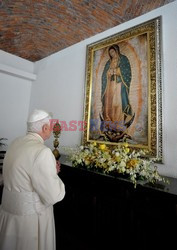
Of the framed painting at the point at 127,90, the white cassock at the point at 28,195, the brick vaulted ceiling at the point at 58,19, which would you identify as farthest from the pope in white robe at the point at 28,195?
the brick vaulted ceiling at the point at 58,19

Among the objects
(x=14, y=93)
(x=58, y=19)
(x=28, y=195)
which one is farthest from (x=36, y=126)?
(x=14, y=93)

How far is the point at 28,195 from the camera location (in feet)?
4.90

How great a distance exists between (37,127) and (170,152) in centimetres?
180

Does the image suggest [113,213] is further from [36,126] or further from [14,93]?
[14,93]

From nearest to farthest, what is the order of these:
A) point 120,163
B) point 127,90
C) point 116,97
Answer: point 120,163
point 127,90
point 116,97

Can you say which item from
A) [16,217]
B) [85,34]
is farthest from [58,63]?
[16,217]

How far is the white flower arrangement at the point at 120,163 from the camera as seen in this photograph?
1850 millimetres

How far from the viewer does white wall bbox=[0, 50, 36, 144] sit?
14.4 ft

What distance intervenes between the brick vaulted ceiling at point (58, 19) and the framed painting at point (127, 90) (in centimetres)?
30

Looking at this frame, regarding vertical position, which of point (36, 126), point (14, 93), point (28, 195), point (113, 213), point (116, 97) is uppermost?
point (14, 93)

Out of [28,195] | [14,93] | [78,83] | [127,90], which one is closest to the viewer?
[28,195]

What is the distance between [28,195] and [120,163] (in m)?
1.06

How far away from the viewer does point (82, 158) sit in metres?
2.33

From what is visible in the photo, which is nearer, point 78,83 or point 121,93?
point 121,93
